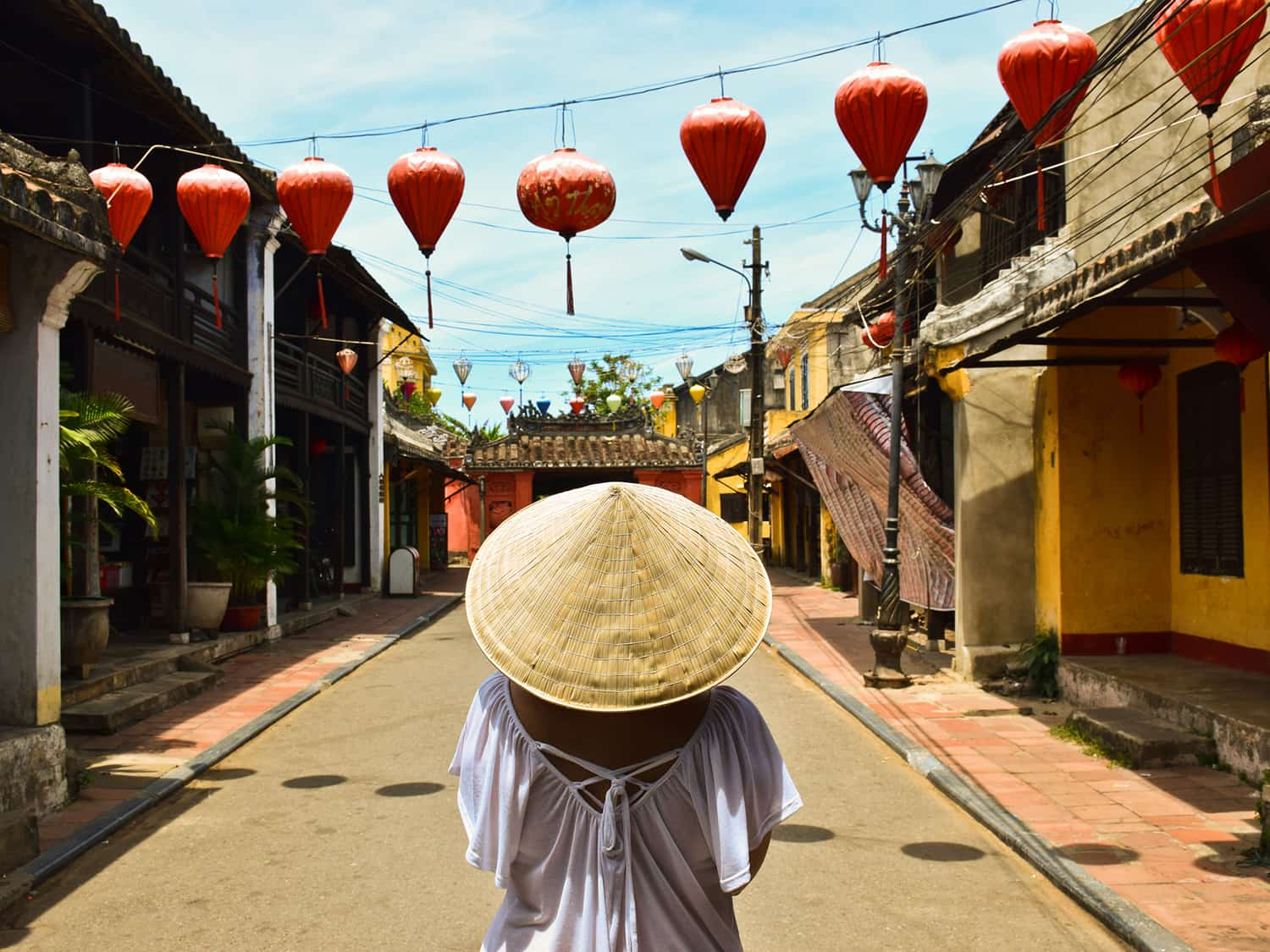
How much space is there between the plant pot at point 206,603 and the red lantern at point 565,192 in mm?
8856

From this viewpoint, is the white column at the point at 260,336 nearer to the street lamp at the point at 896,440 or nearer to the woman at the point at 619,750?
the street lamp at the point at 896,440

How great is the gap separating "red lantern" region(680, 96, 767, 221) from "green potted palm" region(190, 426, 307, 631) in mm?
9718

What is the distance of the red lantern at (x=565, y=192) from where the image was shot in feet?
26.1

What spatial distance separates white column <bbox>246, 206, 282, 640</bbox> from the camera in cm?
1738

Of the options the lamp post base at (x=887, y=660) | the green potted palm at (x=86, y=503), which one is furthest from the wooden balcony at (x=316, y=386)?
the lamp post base at (x=887, y=660)

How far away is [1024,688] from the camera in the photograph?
1212cm

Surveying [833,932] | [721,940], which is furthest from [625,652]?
[833,932]

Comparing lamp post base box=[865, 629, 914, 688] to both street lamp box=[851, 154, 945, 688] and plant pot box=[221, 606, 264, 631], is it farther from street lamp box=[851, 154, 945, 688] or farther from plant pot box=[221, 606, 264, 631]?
plant pot box=[221, 606, 264, 631]

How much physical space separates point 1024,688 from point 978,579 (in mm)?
Answer: 1350

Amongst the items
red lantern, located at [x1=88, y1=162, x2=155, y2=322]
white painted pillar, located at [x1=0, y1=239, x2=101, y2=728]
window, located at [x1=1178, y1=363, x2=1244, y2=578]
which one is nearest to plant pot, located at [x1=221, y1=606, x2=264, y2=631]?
red lantern, located at [x1=88, y1=162, x2=155, y2=322]

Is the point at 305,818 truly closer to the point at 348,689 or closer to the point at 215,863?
the point at 215,863

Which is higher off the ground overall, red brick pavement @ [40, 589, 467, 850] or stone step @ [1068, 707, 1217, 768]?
stone step @ [1068, 707, 1217, 768]

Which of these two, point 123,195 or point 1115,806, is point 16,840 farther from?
point 1115,806

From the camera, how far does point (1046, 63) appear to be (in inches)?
281
